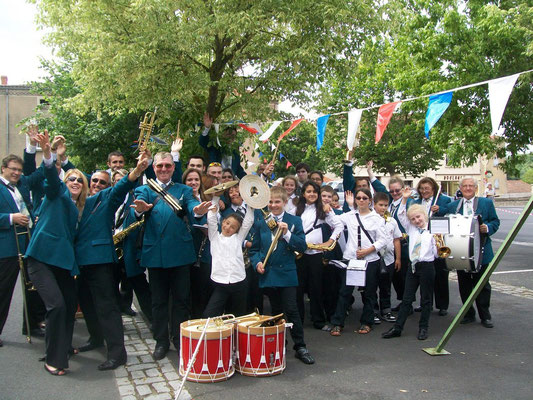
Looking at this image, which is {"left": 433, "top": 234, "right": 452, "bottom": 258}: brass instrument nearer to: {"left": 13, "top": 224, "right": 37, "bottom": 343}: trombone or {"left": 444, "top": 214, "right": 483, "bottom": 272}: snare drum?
{"left": 444, "top": 214, "right": 483, "bottom": 272}: snare drum

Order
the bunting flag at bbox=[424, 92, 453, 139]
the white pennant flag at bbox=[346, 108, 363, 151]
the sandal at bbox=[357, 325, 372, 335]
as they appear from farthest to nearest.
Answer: the white pennant flag at bbox=[346, 108, 363, 151]
the bunting flag at bbox=[424, 92, 453, 139]
the sandal at bbox=[357, 325, 372, 335]

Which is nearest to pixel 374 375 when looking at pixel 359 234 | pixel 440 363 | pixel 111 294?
pixel 440 363

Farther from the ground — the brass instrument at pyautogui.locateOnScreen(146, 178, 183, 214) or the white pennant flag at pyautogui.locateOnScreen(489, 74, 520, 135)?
the white pennant flag at pyautogui.locateOnScreen(489, 74, 520, 135)

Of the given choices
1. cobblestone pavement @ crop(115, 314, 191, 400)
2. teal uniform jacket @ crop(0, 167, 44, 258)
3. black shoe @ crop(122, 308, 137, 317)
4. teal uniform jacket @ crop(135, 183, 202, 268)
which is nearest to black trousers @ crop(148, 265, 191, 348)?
teal uniform jacket @ crop(135, 183, 202, 268)

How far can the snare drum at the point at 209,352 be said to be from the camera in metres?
4.27

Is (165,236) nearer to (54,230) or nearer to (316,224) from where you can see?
(54,230)

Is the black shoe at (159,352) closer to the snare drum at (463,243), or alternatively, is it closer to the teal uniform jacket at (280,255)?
the teal uniform jacket at (280,255)

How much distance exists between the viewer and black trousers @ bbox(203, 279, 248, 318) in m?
4.86

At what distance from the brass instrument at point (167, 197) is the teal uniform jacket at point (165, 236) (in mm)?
64

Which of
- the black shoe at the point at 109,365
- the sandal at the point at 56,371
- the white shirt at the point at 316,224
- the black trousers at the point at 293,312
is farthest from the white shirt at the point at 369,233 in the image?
the sandal at the point at 56,371

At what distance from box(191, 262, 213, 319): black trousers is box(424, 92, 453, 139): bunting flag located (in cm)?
350

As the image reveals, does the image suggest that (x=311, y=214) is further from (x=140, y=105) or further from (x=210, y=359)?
(x=140, y=105)

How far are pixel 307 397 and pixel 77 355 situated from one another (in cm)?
256

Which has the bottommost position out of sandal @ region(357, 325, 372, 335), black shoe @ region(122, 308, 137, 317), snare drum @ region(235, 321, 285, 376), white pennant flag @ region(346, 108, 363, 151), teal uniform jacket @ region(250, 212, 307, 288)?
black shoe @ region(122, 308, 137, 317)
